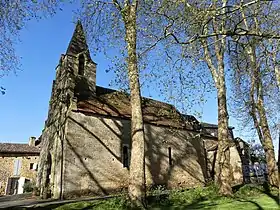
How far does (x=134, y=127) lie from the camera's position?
11.5 metres

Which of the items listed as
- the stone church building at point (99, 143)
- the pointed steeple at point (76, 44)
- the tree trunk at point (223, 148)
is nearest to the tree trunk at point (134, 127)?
the stone church building at point (99, 143)

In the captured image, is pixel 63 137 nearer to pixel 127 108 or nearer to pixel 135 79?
pixel 127 108

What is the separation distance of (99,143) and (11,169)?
21.1 metres

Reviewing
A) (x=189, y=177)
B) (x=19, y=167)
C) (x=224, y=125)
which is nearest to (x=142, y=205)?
(x=224, y=125)

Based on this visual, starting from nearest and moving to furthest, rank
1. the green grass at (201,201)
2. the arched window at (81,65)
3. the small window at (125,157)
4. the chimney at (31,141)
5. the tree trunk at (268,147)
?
the green grass at (201,201) → the tree trunk at (268,147) → the small window at (125,157) → the arched window at (81,65) → the chimney at (31,141)

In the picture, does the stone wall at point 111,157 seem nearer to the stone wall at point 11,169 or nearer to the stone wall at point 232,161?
the stone wall at point 232,161

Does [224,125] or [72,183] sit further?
[72,183]

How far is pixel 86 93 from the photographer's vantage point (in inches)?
889

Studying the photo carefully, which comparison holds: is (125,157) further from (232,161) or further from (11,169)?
(11,169)

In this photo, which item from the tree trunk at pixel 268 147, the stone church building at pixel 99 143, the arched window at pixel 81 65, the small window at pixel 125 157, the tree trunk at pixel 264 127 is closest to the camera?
the tree trunk at pixel 268 147

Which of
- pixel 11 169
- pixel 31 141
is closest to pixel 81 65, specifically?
pixel 11 169

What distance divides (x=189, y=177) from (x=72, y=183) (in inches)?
448

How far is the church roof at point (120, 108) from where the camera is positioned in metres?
20.3

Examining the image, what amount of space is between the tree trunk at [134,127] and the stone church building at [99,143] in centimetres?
338
